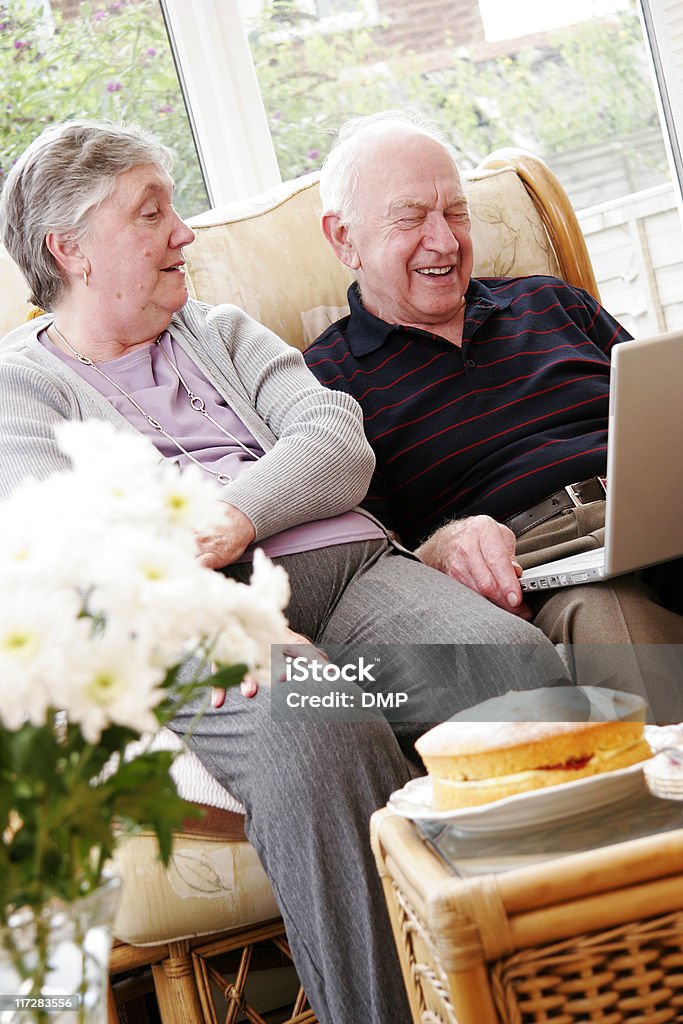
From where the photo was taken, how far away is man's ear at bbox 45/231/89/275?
5.77 ft

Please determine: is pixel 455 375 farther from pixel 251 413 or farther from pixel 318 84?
pixel 318 84

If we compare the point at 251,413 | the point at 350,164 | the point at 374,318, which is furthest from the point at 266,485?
the point at 350,164

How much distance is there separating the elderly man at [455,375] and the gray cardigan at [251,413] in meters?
0.18

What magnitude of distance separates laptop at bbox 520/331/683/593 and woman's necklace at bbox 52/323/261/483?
602 mm

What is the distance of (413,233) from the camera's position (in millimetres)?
2045

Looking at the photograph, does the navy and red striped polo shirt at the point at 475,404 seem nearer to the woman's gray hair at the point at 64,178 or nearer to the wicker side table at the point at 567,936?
the woman's gray hair at the point at 64,178

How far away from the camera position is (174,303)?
1809 mm

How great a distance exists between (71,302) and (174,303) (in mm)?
169

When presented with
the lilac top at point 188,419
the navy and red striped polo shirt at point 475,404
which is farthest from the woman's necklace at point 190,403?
the navy and red striped polo shirt at point 475,404

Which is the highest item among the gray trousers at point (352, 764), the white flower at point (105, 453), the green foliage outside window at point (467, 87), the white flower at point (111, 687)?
the green foliage outside window at point (467, 87)

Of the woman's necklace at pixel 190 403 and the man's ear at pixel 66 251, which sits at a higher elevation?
the man's ear at pixel 66 251

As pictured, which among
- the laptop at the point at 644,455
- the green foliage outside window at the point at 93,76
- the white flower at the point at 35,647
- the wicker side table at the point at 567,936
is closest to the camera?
the white flower at the point at 35,647

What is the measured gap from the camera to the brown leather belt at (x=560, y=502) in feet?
5.83

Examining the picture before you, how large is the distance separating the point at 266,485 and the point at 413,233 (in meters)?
0.71
